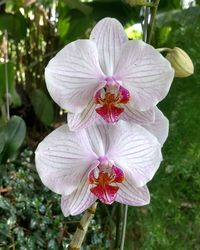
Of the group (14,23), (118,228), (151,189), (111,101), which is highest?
(111,101)

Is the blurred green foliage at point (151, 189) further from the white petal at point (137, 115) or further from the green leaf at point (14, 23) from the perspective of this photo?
the white petal at point (137, 115)

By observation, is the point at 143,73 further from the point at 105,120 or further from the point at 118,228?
the point at 118,228

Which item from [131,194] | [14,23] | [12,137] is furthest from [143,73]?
[14,23]

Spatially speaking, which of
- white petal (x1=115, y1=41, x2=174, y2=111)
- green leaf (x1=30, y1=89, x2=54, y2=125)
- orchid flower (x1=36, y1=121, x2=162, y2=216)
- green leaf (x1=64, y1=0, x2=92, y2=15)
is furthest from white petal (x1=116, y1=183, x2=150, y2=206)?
green leaf (x1=30, y1=89, x2=54, y2=125)

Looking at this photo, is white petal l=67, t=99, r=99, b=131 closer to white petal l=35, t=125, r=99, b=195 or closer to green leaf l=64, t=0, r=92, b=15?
white petal l=35, t=125, r=99, b=195

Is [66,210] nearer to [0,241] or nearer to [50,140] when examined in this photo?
[50,140]

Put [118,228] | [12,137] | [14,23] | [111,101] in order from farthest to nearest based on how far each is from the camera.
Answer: [14,23] → [12,137] → [118,228] → [111,101]

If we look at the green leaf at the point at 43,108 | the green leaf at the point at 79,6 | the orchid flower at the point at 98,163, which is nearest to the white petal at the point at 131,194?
the orchid flower at the point at 98,163

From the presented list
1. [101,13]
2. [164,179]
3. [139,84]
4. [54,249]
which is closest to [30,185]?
[54,249]

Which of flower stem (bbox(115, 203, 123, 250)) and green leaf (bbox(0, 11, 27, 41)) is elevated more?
green leaf (bbox(0, 11, 27, 41))
